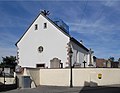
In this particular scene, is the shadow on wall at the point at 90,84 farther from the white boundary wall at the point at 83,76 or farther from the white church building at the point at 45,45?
the white church building at the point at 45,45

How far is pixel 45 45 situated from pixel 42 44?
1.77 ft

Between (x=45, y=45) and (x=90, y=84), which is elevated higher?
(x=45, y=45)

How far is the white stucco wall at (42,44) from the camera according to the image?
3316 cm

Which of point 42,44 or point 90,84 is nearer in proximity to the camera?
point 90,84

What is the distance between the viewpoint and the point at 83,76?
86.6 feet

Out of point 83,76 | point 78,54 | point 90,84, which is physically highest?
point 78,54

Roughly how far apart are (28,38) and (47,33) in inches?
132

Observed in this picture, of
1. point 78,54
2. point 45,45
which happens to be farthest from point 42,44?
point 78,54

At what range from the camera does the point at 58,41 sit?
1315 inches

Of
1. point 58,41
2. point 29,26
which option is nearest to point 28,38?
point 29,26

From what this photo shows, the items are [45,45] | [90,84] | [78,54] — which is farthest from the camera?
[78,54]

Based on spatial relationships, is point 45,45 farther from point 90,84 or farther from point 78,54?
point 90,84

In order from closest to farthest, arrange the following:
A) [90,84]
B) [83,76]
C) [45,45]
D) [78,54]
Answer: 1. [90,84]
2. [83,76]
3. [45,45]
4. [78,54]

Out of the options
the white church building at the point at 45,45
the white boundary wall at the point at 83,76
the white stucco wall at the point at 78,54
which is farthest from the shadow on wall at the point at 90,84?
the white stucco wall at the point at 78,54
